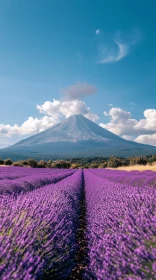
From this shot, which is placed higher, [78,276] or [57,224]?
[57,224]

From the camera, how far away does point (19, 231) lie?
253 cm

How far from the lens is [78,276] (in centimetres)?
355

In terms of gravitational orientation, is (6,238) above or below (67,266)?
above

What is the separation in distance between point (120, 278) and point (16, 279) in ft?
2.36

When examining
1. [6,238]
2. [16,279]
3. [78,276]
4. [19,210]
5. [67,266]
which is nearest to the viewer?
[16,279]

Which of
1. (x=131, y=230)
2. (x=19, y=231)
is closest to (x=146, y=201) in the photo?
(x=131, y=230)

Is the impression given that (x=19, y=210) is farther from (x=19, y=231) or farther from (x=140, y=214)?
(x=140, y=214)

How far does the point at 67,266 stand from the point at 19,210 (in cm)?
82

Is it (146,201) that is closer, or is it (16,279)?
(16,279)

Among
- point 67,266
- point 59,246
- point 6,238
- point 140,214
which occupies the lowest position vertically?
point 67,266

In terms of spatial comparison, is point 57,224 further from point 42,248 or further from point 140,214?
point 140,214

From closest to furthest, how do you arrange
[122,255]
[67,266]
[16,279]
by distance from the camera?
[16,279], [122,255], [67,266]

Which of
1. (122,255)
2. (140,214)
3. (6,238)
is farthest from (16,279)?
(140,214)

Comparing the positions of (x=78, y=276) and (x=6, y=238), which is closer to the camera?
(x=6, y=238)
